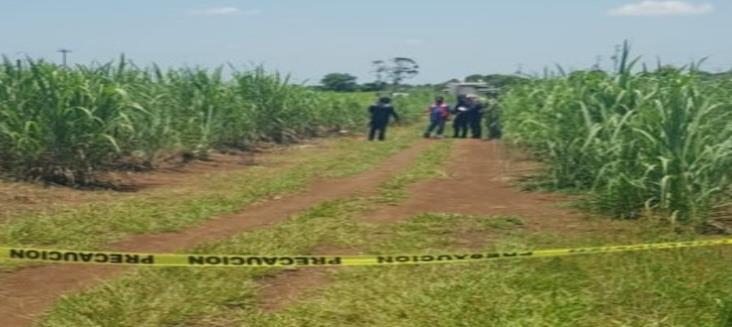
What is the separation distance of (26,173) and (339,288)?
634 centimetres

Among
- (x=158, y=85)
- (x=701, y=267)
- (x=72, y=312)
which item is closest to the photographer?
(x=72, y=312)

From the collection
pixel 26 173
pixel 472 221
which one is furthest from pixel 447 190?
pixel 26 173

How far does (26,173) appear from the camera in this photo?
10922 millimetres

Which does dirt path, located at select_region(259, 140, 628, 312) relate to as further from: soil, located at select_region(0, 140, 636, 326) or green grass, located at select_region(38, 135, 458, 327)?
green grass, located at select_region(38, 135, 458, 327)

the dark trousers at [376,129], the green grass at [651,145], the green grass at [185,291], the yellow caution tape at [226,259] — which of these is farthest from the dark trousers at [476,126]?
the yellow caution tape at [226,259]

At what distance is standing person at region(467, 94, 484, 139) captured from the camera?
82.3 ft

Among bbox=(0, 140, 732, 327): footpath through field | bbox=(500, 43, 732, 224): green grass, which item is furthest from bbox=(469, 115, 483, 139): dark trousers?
bbox=(0, 140, 732, 327): footpath through field

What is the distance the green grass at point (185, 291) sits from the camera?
5016mm

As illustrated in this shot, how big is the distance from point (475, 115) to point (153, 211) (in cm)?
1705

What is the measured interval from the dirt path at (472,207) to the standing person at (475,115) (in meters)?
9.84

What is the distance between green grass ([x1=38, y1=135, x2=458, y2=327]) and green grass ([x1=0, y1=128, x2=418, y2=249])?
965 mm

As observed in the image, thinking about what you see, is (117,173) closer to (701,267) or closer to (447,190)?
(447,190)

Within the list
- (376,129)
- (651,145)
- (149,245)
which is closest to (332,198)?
(149,245)

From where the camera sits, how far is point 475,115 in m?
25.3
